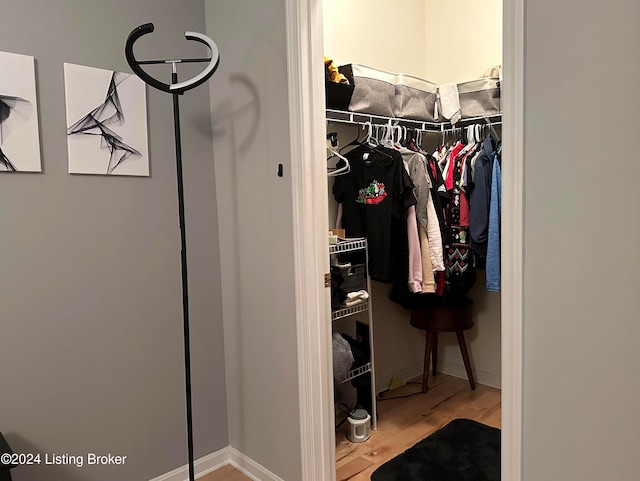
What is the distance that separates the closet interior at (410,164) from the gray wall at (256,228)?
460 mm

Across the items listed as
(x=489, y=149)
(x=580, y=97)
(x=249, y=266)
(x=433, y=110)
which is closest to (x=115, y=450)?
(x=249, y=266)

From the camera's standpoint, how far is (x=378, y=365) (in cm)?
318

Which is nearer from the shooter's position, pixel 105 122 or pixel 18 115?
pixel 18 115

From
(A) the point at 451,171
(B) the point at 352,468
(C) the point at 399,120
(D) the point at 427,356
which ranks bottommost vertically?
(B) the point at 352,468

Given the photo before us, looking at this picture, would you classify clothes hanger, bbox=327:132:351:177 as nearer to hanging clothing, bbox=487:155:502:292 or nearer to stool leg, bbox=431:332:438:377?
hanging clothing, bbox=487:155:502:292

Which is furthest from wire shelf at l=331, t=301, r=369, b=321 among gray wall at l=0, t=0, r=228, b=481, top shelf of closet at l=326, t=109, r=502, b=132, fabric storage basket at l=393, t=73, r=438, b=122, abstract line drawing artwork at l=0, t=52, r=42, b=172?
abstract line drawing artwork at l=0, t=52, r=42, b=172

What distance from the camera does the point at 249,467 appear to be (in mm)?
2271

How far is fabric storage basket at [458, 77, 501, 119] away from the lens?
2.78m

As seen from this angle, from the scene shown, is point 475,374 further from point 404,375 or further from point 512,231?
point 512,231

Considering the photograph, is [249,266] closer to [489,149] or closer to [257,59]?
[257,59]

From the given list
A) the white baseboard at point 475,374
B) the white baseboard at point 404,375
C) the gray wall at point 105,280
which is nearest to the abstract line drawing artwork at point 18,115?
the gray wall at point 105,280

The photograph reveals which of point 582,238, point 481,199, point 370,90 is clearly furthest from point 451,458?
point 370,90

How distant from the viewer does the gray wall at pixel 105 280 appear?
1.75 meters

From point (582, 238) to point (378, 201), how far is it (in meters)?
1.44
